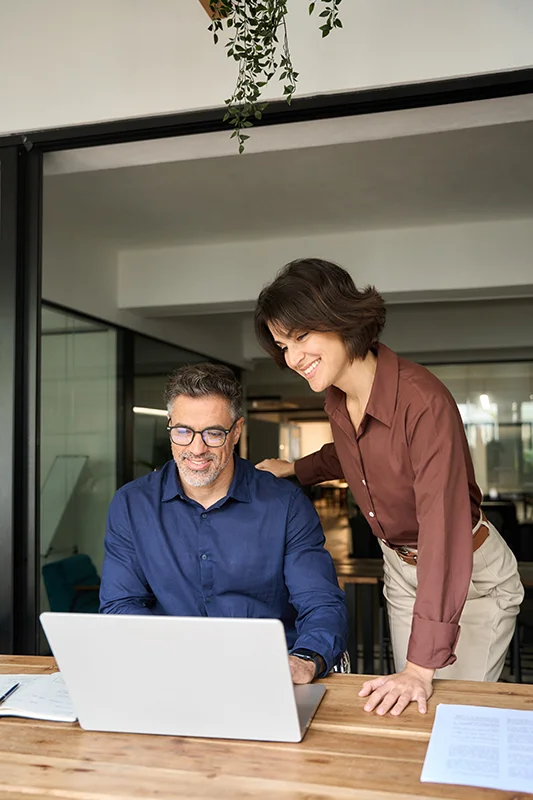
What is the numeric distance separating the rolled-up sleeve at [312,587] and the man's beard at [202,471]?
233 mm

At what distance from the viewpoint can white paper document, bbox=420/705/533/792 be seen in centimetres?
119

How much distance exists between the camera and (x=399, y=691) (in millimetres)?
1548

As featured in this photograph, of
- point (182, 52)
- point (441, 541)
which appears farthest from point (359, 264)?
point (441, 541)

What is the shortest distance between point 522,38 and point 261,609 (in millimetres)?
1735

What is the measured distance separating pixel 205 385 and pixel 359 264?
330 centimetres

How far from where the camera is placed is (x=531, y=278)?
4953 millimetres

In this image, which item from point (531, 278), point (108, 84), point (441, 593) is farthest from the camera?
point (531, 278)

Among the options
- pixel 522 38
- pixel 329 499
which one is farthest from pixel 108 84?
pixel 329 499

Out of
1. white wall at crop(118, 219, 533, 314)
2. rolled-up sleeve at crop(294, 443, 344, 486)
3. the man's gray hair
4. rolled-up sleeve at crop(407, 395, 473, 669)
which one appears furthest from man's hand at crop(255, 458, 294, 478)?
white wall at crop(118, 219, 533, 314)

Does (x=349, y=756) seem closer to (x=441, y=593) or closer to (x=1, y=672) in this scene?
(x=441, y=593)

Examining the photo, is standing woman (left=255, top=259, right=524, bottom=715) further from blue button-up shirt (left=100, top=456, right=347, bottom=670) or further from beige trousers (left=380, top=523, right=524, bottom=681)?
blue button-up shirt (left=100, top=456, right=347, bottom=670)

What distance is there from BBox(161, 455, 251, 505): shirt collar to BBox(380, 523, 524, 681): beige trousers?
473 millimetres

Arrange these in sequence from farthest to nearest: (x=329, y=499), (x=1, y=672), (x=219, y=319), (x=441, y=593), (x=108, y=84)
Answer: (x=329, y=499)
(x=219, y=319)
(x=108, y=84)
(x=1, y=672)
(x=441, y=593)

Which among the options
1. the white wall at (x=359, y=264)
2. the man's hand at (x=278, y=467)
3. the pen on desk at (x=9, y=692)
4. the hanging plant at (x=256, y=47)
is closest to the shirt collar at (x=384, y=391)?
the man's hand at (x=278, y=467)
